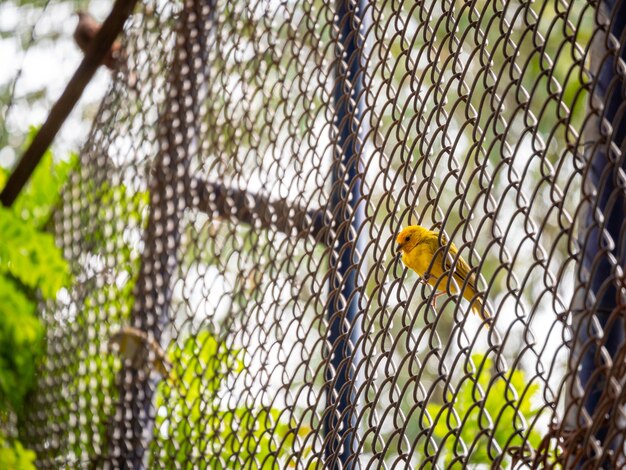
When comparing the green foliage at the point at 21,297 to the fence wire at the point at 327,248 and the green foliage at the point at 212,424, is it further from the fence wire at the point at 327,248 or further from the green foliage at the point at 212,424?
the green foliage at the point at 212,424

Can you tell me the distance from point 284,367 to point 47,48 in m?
5.27

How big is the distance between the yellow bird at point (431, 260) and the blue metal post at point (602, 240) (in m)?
0.24

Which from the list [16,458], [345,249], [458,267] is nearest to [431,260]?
[458,267]

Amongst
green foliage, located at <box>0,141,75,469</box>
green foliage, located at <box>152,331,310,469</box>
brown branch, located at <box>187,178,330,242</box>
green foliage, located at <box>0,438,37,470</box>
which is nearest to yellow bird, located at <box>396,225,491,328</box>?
brown branch, located at <box>187,178,330,242</box>

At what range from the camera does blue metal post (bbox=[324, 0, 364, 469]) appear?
1.37 metres

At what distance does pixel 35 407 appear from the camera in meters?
2.85

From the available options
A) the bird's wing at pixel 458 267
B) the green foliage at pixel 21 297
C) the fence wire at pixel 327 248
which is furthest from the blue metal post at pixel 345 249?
the green foliage at pixel 21 297

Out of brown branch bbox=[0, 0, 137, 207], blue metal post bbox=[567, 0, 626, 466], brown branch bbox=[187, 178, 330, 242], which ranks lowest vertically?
blue metal post bbox=[567, 0, 626, 466]

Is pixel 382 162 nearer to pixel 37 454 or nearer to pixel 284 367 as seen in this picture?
pixel 284 367

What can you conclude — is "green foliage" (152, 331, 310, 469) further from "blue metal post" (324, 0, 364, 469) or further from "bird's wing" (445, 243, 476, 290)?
"bird's wing" (445, 243, 476, 290)

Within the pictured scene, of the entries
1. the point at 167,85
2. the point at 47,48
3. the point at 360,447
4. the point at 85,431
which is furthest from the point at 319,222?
the point at 47,48

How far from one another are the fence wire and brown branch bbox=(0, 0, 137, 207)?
0.21 metres

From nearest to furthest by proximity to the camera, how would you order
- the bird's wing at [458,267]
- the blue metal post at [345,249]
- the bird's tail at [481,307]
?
the bird's tail at [481,307]
the bird's wing at [458,267]
the blue metal post at [345,249]

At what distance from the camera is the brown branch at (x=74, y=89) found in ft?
7.35
